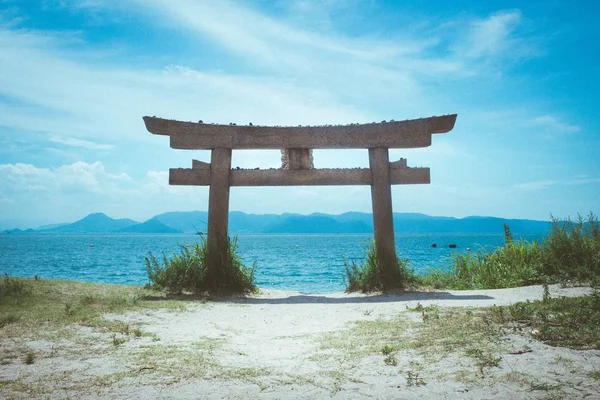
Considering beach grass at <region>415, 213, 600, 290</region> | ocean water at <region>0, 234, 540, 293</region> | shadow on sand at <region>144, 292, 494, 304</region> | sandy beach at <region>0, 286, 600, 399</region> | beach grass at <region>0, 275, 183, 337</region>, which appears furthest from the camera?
ocean water at <region>0, 234, 540, 293</region>

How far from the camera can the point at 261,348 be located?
3930mm

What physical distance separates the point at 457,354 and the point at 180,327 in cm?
310

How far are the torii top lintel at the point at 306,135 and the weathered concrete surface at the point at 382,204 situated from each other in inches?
11.5

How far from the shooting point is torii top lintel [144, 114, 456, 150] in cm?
809

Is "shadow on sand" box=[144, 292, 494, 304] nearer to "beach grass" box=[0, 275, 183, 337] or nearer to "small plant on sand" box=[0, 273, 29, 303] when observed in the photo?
"beach grass" box=[0, 275, 183, 337]

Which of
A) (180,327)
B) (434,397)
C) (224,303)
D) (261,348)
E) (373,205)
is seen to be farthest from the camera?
(373,205)

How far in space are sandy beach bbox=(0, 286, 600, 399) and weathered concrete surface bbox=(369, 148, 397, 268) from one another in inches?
109

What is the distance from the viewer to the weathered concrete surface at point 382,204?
7.97m

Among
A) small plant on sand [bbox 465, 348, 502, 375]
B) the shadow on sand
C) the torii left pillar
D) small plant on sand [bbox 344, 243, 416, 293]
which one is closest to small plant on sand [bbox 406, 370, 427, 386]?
small plant on sand [bbox 465, 348, 502, 375]

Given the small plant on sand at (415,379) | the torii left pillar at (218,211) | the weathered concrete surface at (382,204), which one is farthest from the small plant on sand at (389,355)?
the torii left pillar at (218,211)

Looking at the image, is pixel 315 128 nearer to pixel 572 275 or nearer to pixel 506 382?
pixel 572 275

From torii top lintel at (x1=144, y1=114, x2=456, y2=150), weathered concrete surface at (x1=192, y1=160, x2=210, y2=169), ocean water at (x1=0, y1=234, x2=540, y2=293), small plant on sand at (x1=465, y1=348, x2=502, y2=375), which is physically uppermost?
torii top lintel at (x1=144, y1=114, x2=456, y2=150)

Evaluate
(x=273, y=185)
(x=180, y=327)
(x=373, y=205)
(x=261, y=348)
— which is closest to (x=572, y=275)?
(x=373, y=205)

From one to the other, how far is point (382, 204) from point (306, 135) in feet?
6.79
